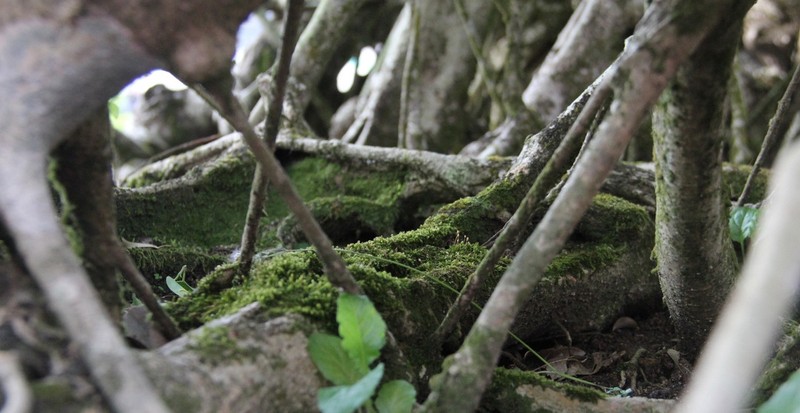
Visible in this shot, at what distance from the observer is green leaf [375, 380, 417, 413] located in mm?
1630

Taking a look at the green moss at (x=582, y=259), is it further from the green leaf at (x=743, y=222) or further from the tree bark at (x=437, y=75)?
the tree bark at (x=437, y=75)

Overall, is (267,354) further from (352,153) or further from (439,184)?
(352,153)

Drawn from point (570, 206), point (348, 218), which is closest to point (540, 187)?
point (570, 206)

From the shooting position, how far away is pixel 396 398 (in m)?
1.64

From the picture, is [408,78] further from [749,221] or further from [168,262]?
[749,221]

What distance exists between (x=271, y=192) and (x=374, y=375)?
251 centimetres

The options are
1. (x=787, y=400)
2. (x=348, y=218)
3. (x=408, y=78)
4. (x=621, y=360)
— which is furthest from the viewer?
(x=408, y=78)

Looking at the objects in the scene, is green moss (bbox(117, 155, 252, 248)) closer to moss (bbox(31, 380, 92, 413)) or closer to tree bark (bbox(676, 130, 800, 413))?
moss (bbox(31, 380, 92, 413))

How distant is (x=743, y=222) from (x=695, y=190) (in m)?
0.97

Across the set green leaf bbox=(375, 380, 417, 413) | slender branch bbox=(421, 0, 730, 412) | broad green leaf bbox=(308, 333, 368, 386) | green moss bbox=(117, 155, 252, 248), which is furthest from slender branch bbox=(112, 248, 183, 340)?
green moss bbox=(117, 155, 252, 248)

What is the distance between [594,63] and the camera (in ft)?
16.1

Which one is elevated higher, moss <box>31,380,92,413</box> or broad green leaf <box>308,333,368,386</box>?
moss <box>31,380,92,413</box>

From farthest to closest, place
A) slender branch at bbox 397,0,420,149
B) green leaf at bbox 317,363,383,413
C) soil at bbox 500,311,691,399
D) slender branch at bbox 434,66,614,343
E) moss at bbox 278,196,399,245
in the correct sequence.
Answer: slender branch at bbox 397,0,420,149, moss at bbox 278,196,399,245, soil at bbox 500,311,691,399, slender branch at bbox 434,66,614,343, green leaf at bbox 317,363,383,413

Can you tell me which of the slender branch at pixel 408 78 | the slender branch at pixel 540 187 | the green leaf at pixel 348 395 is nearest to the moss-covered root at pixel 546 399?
the slender branch at pixel 540 187
